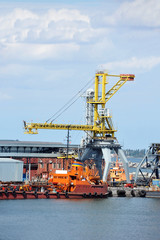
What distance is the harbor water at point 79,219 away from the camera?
5831 centimetres

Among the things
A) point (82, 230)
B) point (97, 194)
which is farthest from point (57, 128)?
point (82, 230)

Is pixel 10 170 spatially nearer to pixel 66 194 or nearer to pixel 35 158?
pixel 35 158

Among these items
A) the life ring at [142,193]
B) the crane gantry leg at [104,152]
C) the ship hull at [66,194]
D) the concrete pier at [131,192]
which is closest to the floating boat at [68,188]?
the ship hull at [66,194]

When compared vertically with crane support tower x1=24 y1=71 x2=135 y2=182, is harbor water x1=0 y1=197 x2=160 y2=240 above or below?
below

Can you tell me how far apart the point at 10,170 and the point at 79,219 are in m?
38.7

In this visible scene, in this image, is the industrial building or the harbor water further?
the industrial building

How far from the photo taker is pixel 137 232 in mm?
60812

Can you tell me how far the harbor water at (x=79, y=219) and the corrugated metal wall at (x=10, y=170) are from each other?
20.8 m

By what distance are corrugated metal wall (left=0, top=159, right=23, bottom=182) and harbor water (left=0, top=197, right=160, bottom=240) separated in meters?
20.8

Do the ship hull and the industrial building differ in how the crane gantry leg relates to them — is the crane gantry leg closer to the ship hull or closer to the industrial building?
the industrial building

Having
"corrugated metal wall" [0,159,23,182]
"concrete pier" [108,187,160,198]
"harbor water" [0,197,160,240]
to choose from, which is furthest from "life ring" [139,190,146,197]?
"corrugated metal wall" [0,159,23,182]

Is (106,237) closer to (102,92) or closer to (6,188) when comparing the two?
(6,188)

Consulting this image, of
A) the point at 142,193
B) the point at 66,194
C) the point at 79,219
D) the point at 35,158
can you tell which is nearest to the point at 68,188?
the point at 66,194

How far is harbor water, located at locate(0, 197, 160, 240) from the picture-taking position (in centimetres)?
5831
